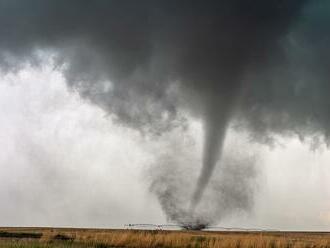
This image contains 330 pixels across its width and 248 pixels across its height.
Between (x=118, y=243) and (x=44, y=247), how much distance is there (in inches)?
388

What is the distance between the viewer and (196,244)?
33781 mm

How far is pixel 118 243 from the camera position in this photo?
32938mm

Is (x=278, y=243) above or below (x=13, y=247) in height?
above

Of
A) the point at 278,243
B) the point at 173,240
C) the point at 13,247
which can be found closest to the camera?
the point at 13,247

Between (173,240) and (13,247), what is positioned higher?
(173,240)

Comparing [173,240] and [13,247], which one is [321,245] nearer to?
[173,240]

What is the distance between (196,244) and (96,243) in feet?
22.1

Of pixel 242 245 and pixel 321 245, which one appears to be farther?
pixel 321 245

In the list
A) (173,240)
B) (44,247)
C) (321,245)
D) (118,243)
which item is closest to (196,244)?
(173,240)

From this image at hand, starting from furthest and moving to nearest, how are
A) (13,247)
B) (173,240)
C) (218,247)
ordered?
(173,240)
(218,247)
(13,247)

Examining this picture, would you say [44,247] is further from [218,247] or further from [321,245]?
[321,245]

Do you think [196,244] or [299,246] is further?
[196,244]

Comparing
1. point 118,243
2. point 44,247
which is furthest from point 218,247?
point 44,247

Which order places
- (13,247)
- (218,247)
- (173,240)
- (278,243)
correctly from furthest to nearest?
(173,240) < (278,243) < (218,247) < (13,247)
